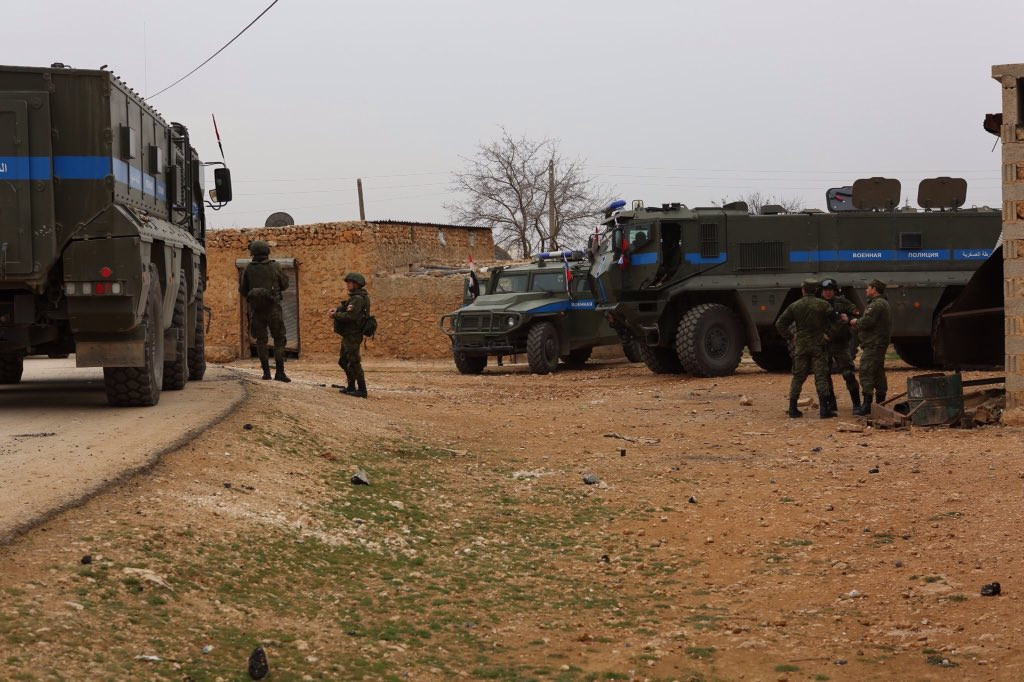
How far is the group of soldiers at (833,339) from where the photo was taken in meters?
13.5

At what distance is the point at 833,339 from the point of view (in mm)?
13852

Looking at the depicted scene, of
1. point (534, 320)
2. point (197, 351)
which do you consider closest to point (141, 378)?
point (197, 351)

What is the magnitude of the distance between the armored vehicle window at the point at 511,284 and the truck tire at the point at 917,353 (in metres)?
6.65

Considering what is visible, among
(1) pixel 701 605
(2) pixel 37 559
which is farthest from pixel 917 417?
(2) pixel 37 559

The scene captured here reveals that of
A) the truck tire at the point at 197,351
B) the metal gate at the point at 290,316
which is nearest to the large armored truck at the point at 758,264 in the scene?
the truck tire at the point at 197,351

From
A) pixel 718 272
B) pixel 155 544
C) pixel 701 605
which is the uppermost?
pixel 718 272

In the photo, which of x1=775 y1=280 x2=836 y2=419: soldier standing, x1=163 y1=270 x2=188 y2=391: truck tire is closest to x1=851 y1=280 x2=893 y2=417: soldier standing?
x1=775 y1=280 x2=836 y2=419: soldier standing

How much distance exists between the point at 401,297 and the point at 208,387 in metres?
16.7

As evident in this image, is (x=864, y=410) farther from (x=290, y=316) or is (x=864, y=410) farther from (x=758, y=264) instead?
(x=290, y=316)

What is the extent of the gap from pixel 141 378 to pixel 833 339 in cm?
717

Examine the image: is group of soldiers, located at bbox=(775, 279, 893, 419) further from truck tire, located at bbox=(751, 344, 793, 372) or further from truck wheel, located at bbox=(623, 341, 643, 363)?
truck wheel, located at bbox=(623, 341, 643, 363)

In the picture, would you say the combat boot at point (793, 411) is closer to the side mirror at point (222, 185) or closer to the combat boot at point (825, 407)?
the combat boot at point (825, 407)

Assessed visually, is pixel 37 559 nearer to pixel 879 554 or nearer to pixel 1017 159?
pixel 879 554

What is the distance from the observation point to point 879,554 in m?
7.27
